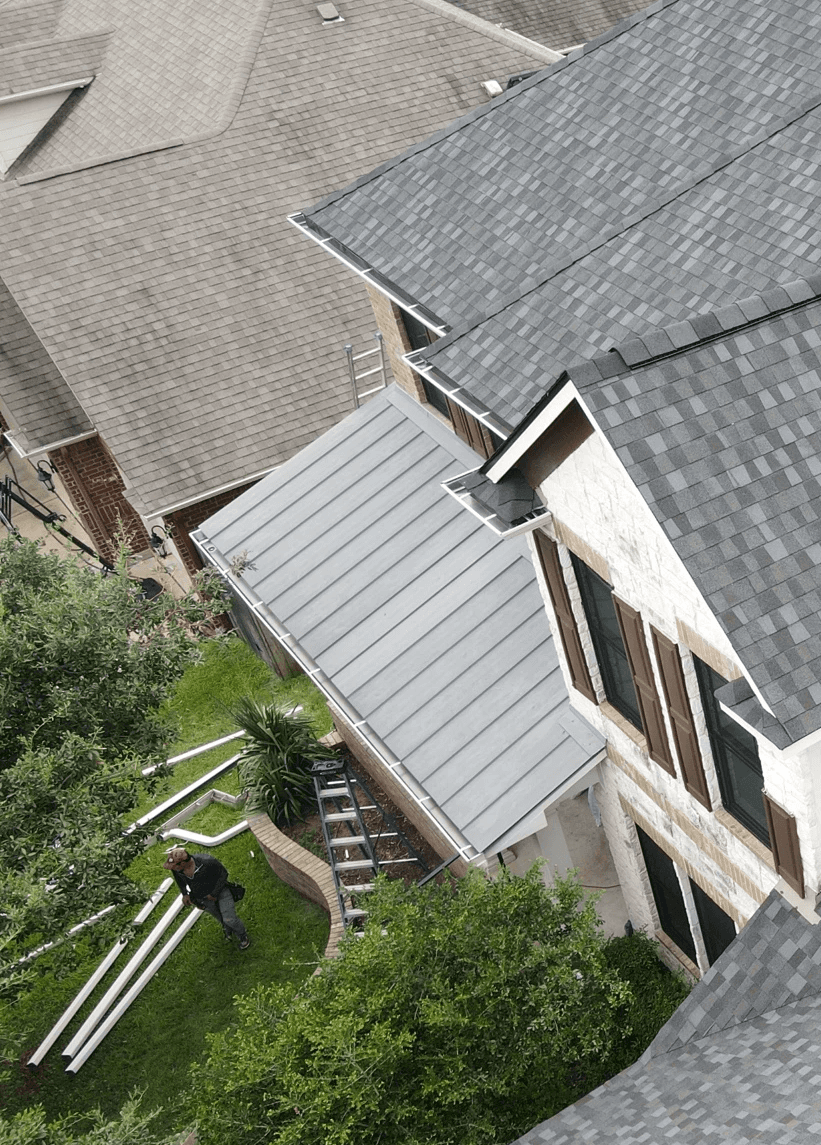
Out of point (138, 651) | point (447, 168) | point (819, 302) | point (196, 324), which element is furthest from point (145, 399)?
point (819, 302)

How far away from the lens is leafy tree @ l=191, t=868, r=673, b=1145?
401 inches

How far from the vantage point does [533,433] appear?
10.7 meters

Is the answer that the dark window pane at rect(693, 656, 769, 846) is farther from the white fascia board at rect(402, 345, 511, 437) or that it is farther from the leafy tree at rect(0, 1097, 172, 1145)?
the leafy tree at rect(0, 1097, 172, 1145)

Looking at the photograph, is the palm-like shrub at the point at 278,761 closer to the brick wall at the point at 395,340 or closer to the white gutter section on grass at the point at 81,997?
the white gutter section on grass at the point at 81,997

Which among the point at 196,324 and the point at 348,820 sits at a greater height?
the point at 196,324

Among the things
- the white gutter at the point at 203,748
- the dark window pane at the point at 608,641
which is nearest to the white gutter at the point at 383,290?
the dark window pane at the point at 608,641

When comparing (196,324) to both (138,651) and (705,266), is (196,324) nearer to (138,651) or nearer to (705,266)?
(138,651)

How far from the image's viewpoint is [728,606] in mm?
9070

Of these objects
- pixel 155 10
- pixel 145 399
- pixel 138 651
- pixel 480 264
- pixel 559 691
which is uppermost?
pixel 155 10

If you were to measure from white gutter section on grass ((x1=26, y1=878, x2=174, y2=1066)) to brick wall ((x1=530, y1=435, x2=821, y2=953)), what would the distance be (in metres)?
6.35

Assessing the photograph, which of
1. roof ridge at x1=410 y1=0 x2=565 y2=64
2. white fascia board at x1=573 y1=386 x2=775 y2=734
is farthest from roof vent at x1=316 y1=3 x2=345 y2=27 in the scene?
white fascia board at x1=573 y1=386 x2=775 y2=734

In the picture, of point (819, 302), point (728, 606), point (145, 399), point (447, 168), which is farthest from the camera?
point (145, 399)

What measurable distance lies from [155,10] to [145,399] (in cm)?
1248

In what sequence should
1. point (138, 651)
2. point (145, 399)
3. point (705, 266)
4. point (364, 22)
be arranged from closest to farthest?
point (705, 266) → point (138, 651) → point (145, 399) → point (364, 22)
